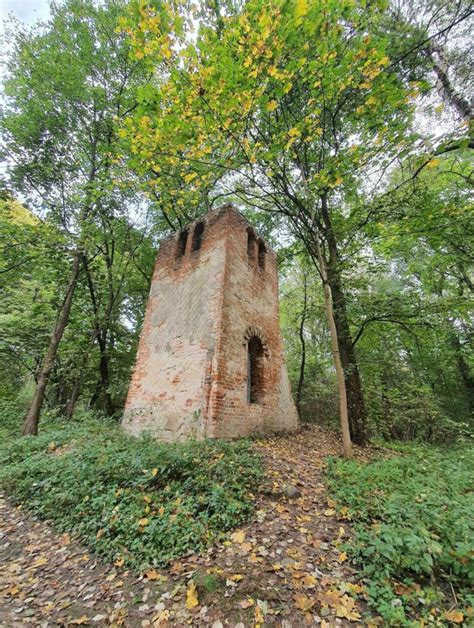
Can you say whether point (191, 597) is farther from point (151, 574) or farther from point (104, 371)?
point (104, 371)

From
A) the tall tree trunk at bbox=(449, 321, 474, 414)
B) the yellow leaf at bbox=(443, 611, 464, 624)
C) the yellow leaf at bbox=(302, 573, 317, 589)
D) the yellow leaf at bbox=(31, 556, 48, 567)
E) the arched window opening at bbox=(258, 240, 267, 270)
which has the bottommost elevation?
the yellow leaf at bbox=(31, 556, 48, 567)

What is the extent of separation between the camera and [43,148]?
8.76m

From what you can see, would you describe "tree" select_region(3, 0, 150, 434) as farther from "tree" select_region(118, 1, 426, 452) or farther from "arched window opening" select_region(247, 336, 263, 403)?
"arched window opening" select_region(247, 336, 263, 403)

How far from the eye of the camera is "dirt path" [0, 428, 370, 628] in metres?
2.26

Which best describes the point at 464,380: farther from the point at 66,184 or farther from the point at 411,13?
the point at 66,184

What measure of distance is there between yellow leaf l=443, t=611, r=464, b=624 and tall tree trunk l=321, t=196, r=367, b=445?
4951mm

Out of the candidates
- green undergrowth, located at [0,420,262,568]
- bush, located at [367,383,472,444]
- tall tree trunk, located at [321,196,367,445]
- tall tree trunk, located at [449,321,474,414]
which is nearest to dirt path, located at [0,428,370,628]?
green undergrowth, located at [0,420,262,568]

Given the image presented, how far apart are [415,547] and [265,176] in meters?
7.52

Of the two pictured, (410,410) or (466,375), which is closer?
(410,410)

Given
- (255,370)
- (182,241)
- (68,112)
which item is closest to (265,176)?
A: (182,241)

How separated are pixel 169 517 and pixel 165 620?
1.10m

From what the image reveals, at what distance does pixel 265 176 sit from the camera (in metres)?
7.25

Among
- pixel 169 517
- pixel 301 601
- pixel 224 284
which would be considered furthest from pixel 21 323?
pixel 301 601

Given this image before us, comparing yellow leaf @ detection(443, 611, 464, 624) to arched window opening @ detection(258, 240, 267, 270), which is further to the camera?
arched window opening @ detection(258, 240, 267, 270)
